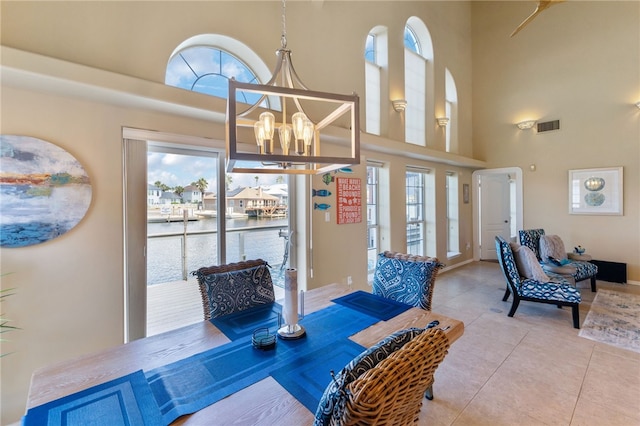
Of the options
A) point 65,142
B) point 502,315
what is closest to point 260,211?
point 65,142

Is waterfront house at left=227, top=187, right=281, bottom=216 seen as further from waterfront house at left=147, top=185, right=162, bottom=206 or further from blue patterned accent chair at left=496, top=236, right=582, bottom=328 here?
blue patterned accent chair at left=496, top=236, right=582, bottom=328

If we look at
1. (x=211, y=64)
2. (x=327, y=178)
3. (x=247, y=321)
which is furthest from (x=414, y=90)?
(x=247, y=321)

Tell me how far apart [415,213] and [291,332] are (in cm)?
457

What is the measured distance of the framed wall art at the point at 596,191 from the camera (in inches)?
193

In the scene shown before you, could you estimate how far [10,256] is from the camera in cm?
188

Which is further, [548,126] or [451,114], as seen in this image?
[451,114]

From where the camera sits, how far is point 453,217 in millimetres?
6215

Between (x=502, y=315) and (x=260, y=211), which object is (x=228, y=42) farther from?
(x=502, y=315)

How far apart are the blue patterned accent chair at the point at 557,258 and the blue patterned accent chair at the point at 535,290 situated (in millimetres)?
768

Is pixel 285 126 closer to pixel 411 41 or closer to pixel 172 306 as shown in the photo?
pixel 172 306

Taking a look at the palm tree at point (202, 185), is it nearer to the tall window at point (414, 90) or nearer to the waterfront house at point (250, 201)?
the waterfront house at point (250, 201)

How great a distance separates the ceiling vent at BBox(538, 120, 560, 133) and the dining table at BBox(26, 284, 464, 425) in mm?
5911

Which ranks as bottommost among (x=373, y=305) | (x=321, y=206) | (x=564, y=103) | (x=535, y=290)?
(x=535, y=290)

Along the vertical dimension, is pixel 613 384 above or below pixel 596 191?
below
